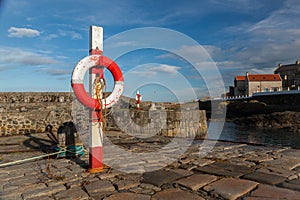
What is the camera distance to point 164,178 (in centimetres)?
315

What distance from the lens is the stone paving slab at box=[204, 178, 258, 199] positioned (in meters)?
2.53

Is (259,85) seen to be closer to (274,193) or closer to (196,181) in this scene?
(196,181)

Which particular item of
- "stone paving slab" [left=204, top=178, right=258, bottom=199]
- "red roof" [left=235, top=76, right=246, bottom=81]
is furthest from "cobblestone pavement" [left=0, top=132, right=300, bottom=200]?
"red roof" [left=235, top=76, right=246, bottom=81]

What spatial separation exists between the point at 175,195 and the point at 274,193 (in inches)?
40.6

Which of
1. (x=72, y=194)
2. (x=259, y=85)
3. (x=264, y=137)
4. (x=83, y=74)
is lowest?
(x=264, y=137)

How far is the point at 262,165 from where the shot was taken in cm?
371

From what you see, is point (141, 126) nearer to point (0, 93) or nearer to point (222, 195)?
point (222, 195)

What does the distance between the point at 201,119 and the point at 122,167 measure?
5.88 metres

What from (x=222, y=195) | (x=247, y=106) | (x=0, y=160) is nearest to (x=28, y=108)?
(x=0, y=160)

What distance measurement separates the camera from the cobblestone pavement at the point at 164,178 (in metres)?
2.61

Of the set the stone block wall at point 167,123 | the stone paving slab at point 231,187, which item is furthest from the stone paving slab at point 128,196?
the stone block wall at point 167,123

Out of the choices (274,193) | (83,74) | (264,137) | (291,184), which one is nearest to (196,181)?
(274,193)

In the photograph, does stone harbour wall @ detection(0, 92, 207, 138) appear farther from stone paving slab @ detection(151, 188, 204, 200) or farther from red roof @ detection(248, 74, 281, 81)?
red roof @ detection(248, 74, 281, 81)

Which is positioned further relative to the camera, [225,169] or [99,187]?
[225,169]
